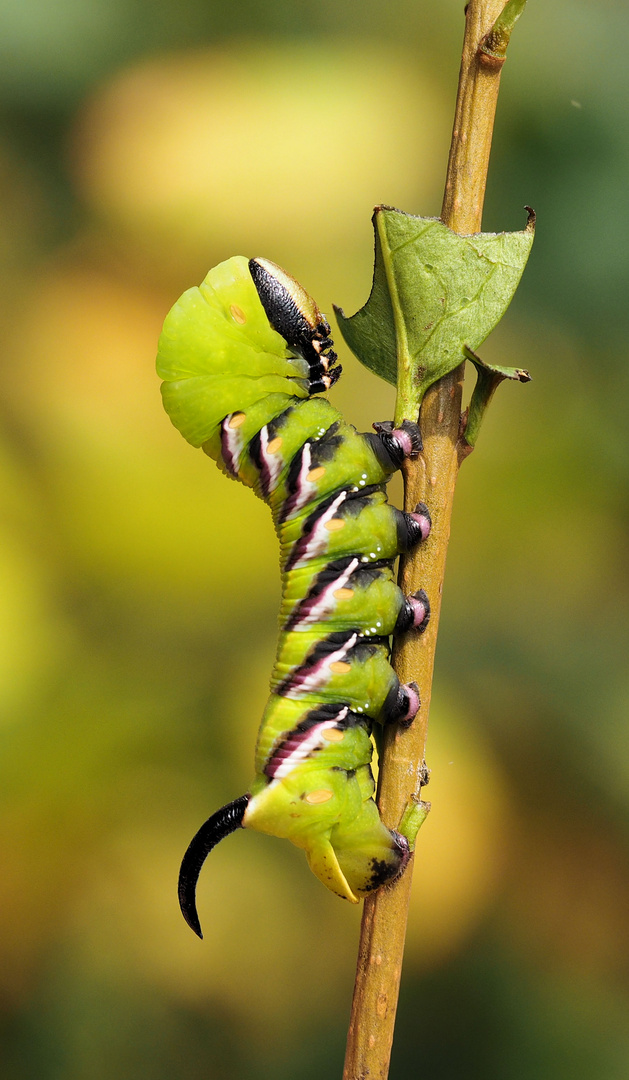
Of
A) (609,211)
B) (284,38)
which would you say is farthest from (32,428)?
(609,211)

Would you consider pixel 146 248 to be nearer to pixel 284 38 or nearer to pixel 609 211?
pixel 284 38

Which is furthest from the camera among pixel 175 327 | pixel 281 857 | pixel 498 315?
pixel 281 857

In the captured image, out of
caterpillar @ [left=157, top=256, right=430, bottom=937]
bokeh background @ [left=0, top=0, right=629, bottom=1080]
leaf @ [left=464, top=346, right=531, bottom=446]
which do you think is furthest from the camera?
bokeh background @ [left=0, top=0, right=629, bottom=1080]

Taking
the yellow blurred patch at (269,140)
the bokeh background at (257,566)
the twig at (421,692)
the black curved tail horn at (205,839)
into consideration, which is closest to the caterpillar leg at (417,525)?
the twig at (421,692)

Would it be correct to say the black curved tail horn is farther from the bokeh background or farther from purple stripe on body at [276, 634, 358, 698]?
the bokeh background

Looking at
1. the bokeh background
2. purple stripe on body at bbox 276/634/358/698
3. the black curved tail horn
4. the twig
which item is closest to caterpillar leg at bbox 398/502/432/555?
the twig

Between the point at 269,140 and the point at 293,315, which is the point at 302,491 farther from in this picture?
the point at 269,140
